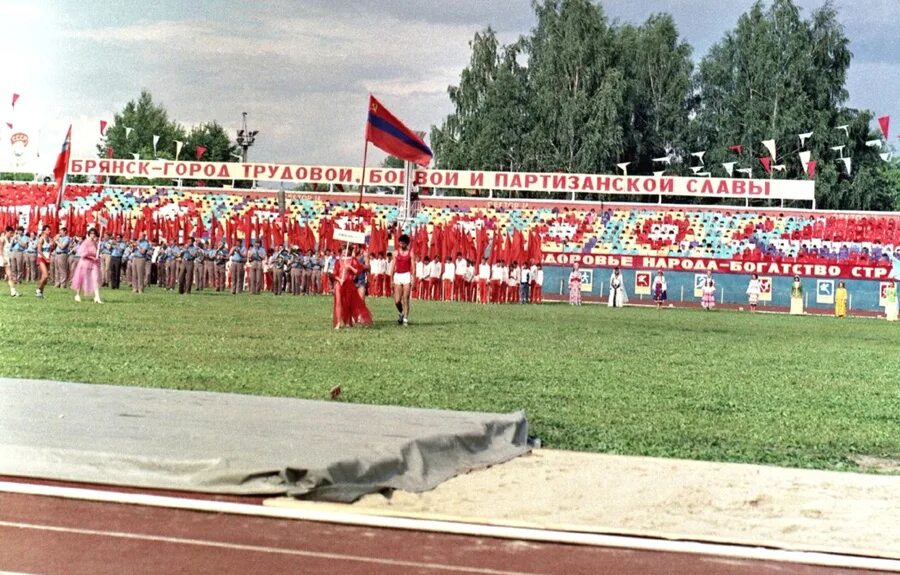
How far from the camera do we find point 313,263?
32.5 metres

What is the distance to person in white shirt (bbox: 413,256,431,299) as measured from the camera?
33812mm

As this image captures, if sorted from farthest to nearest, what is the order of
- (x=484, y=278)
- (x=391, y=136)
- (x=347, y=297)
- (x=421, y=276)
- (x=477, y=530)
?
1. (x=421, y=276)
2. (x=484, y=278)
3. (x=391, y=136)
4. (x=347, y=297)
5. (x=477, y=530)

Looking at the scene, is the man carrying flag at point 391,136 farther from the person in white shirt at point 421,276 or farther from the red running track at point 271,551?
the red running track at point 271,551

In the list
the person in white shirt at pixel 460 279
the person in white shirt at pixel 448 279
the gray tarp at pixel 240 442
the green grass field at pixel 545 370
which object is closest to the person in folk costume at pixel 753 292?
the person in white shirt at pixel 460 279

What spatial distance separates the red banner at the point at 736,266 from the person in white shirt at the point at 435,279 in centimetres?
656

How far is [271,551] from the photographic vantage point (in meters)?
4.53

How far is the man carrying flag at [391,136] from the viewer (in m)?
19.7

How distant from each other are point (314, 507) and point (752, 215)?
3949 centimetres

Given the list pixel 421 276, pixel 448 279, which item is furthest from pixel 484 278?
pixel 421 276

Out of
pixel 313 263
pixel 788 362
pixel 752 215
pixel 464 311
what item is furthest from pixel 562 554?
pixel 752 215

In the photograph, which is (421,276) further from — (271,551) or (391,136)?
(271,551)

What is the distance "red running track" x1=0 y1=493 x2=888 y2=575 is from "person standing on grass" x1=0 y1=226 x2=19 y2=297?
726 inches

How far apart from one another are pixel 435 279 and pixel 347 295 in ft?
53.7

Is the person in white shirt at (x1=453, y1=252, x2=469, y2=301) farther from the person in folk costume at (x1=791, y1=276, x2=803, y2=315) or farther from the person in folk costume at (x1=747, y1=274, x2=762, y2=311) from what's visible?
the person in folk costume at (x1=791, y1=276, x2=803, y2=315)
